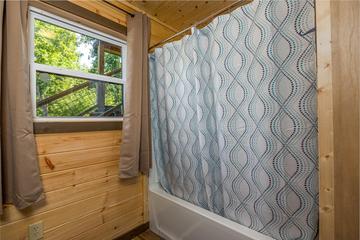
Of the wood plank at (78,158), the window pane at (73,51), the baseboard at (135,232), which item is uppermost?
the window pane at (73,51)

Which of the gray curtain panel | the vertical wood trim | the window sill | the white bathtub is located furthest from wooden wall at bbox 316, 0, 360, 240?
the window sill

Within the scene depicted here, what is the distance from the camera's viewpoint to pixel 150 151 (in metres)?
1.71

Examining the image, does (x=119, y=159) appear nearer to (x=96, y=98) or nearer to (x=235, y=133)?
(x=96, y=98)

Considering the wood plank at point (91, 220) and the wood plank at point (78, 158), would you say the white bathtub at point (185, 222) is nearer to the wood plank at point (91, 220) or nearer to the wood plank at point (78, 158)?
the wood plank at point (91, 220)

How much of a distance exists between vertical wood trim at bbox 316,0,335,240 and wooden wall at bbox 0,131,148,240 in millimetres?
1385

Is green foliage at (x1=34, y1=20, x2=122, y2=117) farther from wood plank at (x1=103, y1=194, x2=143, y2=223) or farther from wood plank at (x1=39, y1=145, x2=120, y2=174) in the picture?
wood plank at (x1=103, y1=194, x2=143, y2=223)

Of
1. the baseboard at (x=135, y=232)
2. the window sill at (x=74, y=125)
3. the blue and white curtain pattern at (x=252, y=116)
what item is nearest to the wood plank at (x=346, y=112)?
the blue and white curtain pattern at (x=252, y=116)

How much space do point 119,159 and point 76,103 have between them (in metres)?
0.56

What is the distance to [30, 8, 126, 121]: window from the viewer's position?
122cm

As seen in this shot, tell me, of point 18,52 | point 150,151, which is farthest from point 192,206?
point 18,52

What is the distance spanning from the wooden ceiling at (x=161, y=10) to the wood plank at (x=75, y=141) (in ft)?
3.14

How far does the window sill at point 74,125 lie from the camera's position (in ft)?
3.88

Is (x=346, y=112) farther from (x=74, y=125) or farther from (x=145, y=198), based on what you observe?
(x=145, y=198)

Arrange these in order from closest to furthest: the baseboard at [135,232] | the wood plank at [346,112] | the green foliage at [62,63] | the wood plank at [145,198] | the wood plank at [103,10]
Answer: the wood plank at [346,112]
the green foliage at [62,63]
the wood plank at [103,10]
the baseboard at [135,232]
the wood plank at [145,198]
